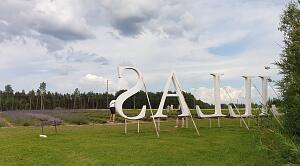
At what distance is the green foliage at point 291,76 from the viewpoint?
6324mm

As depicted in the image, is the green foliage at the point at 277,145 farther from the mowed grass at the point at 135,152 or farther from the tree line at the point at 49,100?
the tree line at the point at 49,100

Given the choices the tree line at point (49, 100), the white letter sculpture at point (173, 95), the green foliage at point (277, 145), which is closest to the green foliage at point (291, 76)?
the green foliage at point (277, 145)

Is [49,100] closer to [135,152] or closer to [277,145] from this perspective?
[135,152]

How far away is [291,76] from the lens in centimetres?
659

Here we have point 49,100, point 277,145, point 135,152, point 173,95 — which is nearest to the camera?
point 277,145

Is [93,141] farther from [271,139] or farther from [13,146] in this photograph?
[271,139]

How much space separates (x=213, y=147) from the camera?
16.2 m

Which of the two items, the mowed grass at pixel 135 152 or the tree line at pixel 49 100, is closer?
the mowed grass at pixel 135 152

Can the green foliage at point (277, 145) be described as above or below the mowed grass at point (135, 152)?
above

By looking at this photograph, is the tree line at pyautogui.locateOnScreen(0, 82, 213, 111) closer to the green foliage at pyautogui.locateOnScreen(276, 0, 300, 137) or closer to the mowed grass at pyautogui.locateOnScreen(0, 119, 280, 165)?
the mowed grass at pyautogui.locateOnScreen(0, 119, 280, 165)

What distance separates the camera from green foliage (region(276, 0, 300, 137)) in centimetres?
632

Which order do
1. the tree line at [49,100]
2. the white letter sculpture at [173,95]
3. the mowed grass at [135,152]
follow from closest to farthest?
the mowed grass at [135,152]
the white letter sculpture at [173,95]
the tree line at [49,100]

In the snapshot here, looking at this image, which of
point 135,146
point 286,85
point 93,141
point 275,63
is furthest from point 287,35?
point 93,141

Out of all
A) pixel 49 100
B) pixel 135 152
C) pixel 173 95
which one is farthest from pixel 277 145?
pixel 49 100
